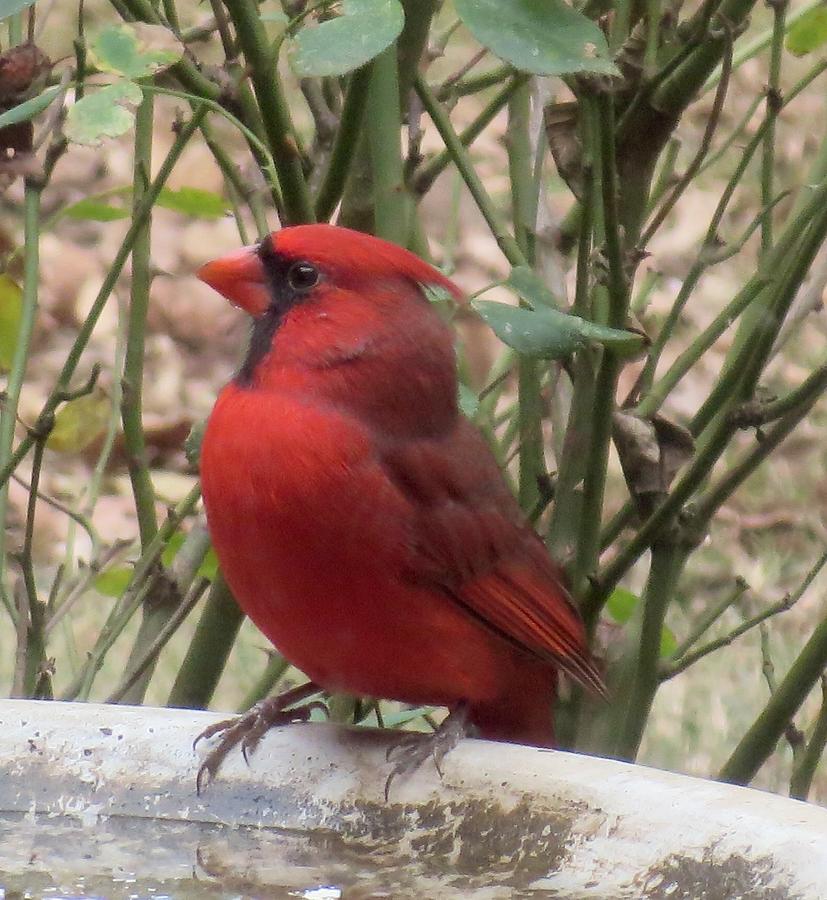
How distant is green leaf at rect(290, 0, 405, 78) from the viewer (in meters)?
1.56

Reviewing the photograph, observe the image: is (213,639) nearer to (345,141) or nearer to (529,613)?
(529,613)

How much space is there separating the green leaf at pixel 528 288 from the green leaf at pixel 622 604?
0.62 metres

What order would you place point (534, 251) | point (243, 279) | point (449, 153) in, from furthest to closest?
1. point (534, 251)
2. point (449, 153)
3. point (243, 279)

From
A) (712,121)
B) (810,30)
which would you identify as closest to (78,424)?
(712,121)

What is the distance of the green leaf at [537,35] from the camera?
1.52 meters

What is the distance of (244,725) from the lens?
73.8 inches

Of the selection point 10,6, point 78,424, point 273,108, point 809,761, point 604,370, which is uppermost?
point 10,6

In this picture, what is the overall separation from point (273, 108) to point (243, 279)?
21cm

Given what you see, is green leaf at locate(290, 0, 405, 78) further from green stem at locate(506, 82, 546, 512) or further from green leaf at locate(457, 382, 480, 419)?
green stem at locate(506, 82, 546, 512)

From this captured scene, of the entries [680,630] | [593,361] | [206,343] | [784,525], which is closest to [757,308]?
[593,361]

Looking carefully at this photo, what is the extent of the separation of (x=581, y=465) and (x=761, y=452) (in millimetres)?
244

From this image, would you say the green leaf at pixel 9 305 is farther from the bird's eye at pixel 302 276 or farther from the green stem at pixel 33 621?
the bird's eye at pixel 302 276

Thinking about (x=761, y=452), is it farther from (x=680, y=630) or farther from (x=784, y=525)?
(x=784, y=525)

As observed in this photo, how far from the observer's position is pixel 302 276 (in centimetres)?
210
